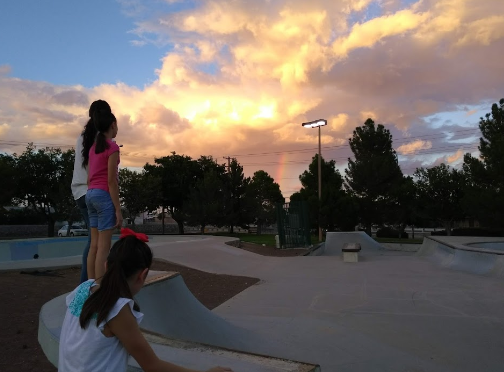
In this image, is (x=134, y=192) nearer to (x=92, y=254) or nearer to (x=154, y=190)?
(x=154, y=190)

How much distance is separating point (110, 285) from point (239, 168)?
1699 inches

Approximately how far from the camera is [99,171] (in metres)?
3.21

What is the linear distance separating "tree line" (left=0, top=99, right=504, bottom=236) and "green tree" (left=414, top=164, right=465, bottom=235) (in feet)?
0.27

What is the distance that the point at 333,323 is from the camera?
506 cm

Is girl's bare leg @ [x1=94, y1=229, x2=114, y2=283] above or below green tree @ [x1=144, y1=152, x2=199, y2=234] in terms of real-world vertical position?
below

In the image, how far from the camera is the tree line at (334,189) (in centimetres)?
2736

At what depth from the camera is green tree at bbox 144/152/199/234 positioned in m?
46.5

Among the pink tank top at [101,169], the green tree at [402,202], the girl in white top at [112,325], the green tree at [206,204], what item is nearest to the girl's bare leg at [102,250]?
the pink tank top at [101,169]

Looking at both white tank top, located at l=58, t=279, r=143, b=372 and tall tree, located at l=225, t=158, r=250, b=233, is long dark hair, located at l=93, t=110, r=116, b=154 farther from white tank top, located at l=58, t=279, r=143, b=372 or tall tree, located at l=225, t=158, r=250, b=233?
tall tree, located at l=225, t=158, r=250, b=233

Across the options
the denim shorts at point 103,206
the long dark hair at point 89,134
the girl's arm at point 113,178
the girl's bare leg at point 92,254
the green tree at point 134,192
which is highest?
the green tree at point 134,192

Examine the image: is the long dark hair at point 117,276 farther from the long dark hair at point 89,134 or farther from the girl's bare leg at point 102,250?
the long dark hair at point 89,134

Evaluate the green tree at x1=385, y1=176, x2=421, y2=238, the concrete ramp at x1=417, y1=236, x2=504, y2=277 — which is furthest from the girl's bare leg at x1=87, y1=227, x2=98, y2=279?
the green tree at x1=385, y1=176, x2=421, y2=238

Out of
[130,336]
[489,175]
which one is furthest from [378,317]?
[489,175]

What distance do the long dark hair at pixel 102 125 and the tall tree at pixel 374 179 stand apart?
112ft
